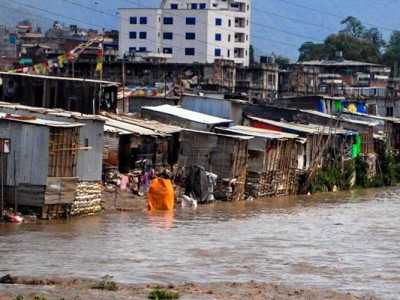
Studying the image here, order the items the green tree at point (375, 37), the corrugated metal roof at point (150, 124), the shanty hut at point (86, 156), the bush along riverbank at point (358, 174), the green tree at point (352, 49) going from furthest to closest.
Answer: the green tree at point (375, 37), the green tree at point (352, 49), the bush along riverbank at point (358, 174), the corrugated metal roof at point (150, 124), the shanty hut at point (86, 156)

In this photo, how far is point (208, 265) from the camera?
823 inches

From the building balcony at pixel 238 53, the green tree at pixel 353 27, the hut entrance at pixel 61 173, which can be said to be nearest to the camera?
the hut entrance at pixel 61 173

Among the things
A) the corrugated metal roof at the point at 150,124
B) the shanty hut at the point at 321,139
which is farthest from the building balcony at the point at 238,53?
the corrugated metal roof at the point at 150,124

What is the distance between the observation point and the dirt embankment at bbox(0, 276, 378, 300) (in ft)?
55.2

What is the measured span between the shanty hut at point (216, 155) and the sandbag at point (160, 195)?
310 cm

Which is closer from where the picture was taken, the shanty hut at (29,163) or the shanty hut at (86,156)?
the shanty hut at (29,163)

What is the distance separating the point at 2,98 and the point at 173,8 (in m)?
51.2

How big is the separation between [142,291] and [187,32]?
62.5 metres

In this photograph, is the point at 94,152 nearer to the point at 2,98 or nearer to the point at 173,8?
the point at 2,98

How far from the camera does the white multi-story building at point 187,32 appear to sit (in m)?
78.4

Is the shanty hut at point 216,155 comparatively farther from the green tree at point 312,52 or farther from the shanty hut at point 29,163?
the green tree at point 312,52

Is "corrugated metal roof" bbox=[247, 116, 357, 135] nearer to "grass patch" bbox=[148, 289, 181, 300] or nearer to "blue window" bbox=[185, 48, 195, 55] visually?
"grass patch" bbox=[148, 289, 181, 300]

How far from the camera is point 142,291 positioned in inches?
687

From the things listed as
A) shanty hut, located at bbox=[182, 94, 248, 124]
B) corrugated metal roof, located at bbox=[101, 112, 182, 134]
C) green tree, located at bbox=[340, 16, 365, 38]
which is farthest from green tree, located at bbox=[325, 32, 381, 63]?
corrugated metal roof, located at bbox=[101, 112, 182, 134]
